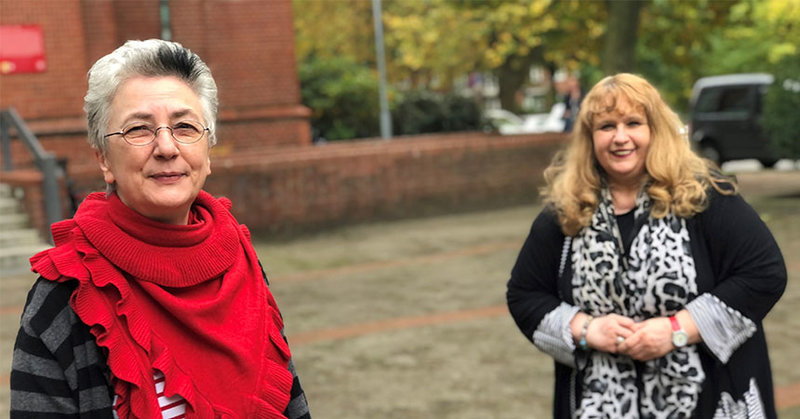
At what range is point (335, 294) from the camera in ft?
28.9

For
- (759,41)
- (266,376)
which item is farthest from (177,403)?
(759,41)

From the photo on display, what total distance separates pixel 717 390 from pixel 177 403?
1.81 meters

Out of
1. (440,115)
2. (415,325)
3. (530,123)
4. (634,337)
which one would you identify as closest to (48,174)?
(415,325)

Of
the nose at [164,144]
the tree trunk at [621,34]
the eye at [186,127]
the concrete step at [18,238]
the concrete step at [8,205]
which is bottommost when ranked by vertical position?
the concrete step at [18,238]

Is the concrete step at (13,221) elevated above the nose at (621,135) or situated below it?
below

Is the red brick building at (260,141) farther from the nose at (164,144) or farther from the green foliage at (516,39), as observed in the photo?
the nose at (164,144)

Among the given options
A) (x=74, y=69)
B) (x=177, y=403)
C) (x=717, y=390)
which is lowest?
(x=717, y=390)

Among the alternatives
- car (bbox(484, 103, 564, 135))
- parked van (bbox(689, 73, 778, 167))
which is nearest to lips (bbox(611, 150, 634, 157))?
parked van (bbox(689, 73, 778, 167))

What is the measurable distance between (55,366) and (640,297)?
1886 mm

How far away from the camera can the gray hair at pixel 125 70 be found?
2.02 m

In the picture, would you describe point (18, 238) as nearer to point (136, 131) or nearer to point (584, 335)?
point (584, 335)

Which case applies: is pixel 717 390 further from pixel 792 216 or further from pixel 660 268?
pixel 792 216

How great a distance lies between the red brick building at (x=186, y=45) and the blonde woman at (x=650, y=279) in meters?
10.3

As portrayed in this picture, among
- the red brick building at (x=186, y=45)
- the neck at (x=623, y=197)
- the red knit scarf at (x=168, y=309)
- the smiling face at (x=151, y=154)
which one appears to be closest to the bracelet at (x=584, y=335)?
the neck at (x=623, y=197)
